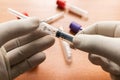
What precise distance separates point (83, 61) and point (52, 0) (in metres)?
0.29

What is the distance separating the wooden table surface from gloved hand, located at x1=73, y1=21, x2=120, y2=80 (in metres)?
0.06

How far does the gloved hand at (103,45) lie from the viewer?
0.53 metres

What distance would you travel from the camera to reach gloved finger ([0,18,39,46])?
1.79ft

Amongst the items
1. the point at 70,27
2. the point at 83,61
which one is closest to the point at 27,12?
the point at 70,27

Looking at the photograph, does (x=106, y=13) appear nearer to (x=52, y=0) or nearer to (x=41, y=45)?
(x=52, y=0)

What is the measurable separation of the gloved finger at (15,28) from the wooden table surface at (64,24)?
12 centimetres

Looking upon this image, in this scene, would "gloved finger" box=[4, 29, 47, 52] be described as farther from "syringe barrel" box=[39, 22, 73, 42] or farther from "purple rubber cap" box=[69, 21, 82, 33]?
"purple rubber cap" box=[69, 21, 82, 33]

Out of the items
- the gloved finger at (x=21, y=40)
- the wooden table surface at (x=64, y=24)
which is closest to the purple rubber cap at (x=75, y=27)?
the wooden table surface at (x=64, y=24)

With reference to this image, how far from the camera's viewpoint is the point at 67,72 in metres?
0.64

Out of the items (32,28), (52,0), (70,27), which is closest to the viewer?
(32,28)

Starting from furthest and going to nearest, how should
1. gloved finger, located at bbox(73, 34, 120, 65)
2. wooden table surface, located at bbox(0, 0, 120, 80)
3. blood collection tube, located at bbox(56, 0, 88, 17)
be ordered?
blood collection tube, located at bbox(56, 0, 88, 17), wooden table surface, located at bbox(0, 0, 120, 80), gloved finger, located at bbox(73, 34, 120, 65)

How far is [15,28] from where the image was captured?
554 mm

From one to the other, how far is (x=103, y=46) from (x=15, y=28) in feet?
0.67

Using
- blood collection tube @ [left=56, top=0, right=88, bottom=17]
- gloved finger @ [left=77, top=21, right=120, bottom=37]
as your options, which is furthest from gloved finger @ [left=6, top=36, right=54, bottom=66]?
blood collection tube @ [left=56, top=0, right=88, bottom=17]
